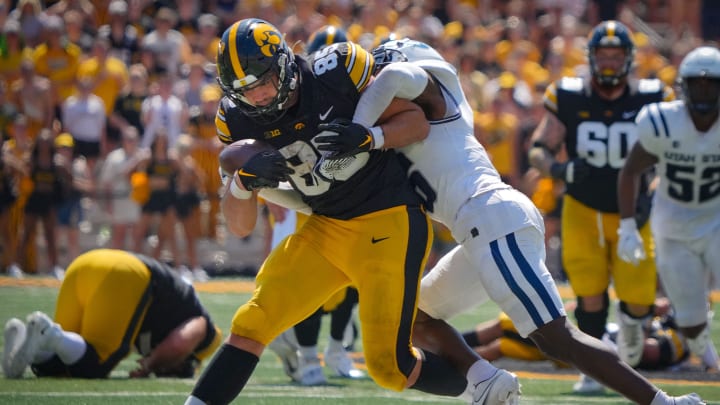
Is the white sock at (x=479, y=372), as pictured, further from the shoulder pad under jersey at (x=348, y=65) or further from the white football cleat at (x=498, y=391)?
the shoulder pad under jersey at (x=348, y=65)

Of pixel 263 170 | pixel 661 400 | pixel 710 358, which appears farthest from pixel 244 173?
pixel 710 358

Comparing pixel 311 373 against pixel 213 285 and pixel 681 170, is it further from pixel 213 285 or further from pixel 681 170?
pixel 213 285

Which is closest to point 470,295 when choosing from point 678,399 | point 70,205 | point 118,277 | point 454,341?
point 454,341

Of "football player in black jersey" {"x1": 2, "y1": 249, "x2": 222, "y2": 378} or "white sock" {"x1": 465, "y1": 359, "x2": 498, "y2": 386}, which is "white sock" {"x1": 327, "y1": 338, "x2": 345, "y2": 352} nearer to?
"football player in black jersey" {"x1": 2, "y1": 249, "x2": 222, "y2": 378}

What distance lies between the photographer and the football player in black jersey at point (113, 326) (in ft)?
20.5

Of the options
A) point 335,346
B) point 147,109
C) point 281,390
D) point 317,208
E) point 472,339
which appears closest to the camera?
point 317,208

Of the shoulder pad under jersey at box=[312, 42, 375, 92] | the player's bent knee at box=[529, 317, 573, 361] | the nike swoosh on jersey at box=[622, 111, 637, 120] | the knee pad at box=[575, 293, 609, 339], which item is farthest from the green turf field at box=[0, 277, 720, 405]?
the shoulder pad under jersey at box=[312, 42, 375, 92]

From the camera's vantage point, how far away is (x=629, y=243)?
5922mm

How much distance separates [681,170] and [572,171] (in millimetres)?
582

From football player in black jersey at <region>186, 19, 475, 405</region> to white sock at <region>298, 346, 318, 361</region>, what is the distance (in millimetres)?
1851

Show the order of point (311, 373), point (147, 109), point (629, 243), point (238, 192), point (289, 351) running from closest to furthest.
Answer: point (238, 192)
point (629, 243)
point (311, 373)
point (289, 351)
point (147, 109)

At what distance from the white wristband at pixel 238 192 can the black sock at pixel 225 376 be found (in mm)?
556

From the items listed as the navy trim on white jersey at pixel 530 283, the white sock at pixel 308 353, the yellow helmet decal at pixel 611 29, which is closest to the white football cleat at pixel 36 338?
the white sock at pixel 308 353

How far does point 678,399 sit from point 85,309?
3332 mm
